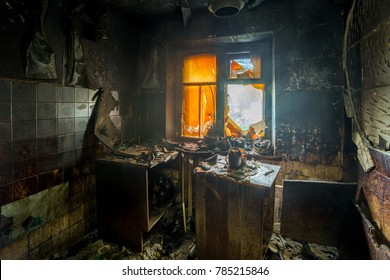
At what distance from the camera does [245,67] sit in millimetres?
3625

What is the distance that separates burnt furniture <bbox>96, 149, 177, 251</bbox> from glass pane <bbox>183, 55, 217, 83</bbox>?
1.88 meters

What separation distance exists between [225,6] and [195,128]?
2.16m

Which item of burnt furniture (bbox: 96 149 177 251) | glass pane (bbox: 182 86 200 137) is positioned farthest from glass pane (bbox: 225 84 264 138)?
burnt furniture (bbox: 96 149 177 251)

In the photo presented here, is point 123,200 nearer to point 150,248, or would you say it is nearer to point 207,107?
point 150,248

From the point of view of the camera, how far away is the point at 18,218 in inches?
88.7

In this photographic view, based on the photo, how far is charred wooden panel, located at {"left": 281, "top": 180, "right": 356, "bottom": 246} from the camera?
279 cm

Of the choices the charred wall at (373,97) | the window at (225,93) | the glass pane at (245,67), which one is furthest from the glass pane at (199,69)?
the charred wall at (373,97)

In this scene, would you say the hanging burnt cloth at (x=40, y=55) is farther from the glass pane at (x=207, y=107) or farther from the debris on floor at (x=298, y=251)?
the debris on floor at (x=298, y=251)

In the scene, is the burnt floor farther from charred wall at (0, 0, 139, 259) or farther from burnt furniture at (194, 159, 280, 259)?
burnt furniture at (194, 159, 280, 259)

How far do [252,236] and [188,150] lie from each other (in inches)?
69.2

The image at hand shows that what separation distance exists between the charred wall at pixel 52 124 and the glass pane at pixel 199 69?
4.09 feet

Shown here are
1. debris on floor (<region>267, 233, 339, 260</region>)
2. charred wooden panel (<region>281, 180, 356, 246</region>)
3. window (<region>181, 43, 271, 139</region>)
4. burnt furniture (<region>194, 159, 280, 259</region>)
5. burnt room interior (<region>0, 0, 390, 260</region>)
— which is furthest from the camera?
window (<region>181, 43, 271, 139</region>)

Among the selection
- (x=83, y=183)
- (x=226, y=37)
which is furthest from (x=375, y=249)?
(x=83, y=183)
